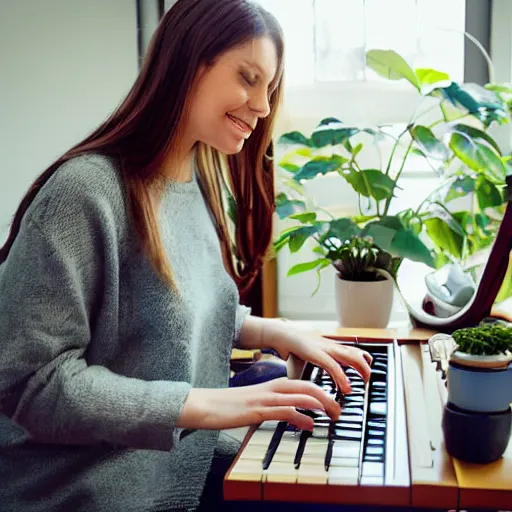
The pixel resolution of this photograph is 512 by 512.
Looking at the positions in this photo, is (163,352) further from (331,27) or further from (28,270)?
(331,27)

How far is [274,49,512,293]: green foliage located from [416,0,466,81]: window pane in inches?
15.2

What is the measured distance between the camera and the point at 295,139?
6.73 ft

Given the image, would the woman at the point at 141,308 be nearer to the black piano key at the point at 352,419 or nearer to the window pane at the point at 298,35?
the black piano key at the point at 352,419

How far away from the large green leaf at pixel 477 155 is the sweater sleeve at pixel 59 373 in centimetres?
113

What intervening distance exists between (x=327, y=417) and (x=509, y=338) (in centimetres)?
26

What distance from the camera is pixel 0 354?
921 millimetres

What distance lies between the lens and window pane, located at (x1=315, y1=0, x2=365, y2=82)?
2.41m

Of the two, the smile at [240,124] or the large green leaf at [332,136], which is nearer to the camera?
the smile at [240,124]

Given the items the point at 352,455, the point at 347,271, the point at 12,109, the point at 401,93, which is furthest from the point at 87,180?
the point at 401,93

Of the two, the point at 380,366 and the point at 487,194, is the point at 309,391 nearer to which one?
the point at 380,366

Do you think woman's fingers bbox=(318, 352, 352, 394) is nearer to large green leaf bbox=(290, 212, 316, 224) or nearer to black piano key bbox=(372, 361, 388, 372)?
black piano key bbox=(372, 361, 388, 372)

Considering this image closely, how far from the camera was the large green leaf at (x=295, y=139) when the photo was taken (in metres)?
2.00

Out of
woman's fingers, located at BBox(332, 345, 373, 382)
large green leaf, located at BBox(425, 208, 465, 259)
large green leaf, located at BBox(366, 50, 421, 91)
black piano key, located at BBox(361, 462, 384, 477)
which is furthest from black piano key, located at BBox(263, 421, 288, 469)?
large green leaf, located at BBox(366, 50, 421, 91)

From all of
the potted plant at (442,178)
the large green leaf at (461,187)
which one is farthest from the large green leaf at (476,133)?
the large green leaf at (461,187)
